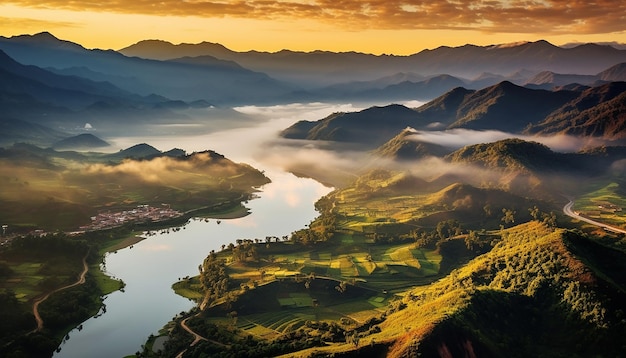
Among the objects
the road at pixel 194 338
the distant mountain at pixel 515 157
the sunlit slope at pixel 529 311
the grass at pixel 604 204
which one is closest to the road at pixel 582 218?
the grass at pixel 604 204

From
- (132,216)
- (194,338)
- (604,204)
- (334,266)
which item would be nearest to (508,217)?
(604,204)

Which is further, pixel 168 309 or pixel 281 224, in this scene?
pixel 281 224

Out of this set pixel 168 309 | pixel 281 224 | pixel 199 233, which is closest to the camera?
pixel 168 309

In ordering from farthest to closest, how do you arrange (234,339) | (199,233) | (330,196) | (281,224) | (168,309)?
(330,196), (281,224), (199,233), (168,309), (234,339)

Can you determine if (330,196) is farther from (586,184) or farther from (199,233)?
(586,184)

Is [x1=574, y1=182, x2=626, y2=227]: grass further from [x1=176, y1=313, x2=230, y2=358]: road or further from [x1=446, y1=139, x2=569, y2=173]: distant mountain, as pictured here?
[x1=176, y1=313, x2=230, y2=358]: road

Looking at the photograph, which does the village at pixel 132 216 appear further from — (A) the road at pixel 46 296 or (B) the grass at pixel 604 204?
(B) the grass at pixel 604 204

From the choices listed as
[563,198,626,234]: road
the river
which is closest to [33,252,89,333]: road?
the river

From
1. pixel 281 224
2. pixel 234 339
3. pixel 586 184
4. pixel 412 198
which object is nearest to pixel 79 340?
pixel 234 339
